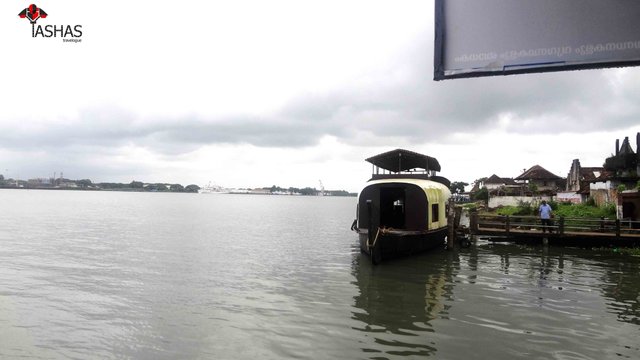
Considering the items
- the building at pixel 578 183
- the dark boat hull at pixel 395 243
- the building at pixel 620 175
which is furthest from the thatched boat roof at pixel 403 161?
the building at pixel 578 183

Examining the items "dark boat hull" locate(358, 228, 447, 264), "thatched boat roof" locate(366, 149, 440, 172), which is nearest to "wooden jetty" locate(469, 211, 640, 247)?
"thatched boat roof" locate(366, 149, 440, 172)

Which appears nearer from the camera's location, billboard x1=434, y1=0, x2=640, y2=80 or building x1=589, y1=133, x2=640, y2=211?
billboard x1=434, y1=0, x2=640, y2=80

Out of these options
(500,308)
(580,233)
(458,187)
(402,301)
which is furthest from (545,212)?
(458,187)

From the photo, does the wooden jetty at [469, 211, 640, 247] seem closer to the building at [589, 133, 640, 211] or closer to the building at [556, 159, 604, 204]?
the building at [589, 133, 640, 211]

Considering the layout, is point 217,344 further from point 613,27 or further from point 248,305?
point 613,27

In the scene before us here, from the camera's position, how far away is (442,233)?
2408 centimetres

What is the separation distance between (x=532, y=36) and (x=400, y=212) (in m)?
19.4

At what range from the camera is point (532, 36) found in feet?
14.6

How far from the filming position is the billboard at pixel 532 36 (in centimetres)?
421

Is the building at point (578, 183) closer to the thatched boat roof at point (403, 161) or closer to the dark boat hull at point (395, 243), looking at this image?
the thatched boat roof at point (403, 161)

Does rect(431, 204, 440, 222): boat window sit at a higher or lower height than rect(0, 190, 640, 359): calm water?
higher

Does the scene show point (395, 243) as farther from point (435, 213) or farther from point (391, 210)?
point (435, 213)

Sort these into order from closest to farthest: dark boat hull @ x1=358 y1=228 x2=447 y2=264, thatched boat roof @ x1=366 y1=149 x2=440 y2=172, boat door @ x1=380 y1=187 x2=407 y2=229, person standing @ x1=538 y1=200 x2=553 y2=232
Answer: dark boat hull @ x1=358 y1=228 x2=447 y2=264 < boat door @ x1=380 y1=187 x2=407 y2=229 < thatched boat roof @ x1=366 y1=149 x2=440 y2=172 < person standing @ x1=538 y1=200 x2=553 y2=232

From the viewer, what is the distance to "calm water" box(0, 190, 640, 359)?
8836 mm
